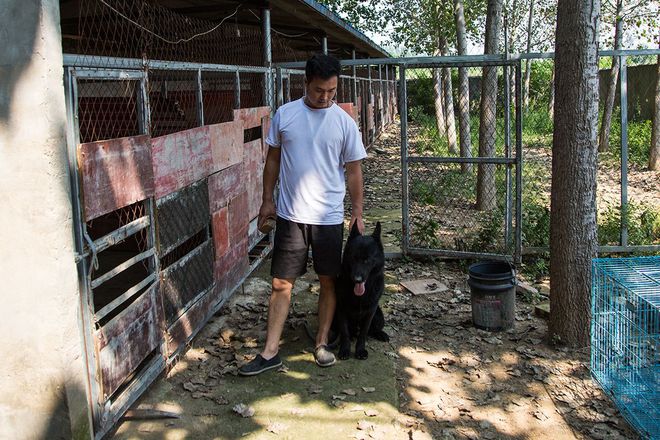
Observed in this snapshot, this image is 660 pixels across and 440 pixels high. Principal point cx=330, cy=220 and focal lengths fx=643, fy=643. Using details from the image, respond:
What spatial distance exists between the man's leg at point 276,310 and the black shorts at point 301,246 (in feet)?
0.22

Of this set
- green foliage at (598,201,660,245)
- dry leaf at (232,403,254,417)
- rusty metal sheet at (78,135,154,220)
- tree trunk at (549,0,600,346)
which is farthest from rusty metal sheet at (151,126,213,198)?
green foliage at (598,201,660,245)

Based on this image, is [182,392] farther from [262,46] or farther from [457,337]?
[262,46]

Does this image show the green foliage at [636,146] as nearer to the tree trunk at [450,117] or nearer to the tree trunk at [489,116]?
the tree trunk at [450,117]

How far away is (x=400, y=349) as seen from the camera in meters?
5.18

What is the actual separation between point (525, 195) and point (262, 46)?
638cm

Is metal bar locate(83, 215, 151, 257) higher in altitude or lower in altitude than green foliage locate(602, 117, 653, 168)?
higher

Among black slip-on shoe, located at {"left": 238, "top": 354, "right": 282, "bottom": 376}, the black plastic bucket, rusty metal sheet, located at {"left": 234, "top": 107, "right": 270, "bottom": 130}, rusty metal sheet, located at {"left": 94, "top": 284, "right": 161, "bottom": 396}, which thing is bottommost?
black slip-on shoe, located at {"left": 238, "top": 354, "right": 282, "bottom": 376}

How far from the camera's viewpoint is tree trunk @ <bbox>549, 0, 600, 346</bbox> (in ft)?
15.6

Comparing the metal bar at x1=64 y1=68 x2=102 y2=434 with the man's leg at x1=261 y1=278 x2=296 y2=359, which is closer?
the metal bar at x1=64 y1=68 x2=102 y2=434

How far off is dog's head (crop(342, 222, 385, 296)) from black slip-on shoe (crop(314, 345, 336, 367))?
53 centimetres

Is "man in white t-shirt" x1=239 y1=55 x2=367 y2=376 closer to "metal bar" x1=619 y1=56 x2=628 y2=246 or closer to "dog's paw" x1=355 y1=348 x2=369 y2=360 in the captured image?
"dog's paw" x1=355 y1=348 x2=369 y2=360

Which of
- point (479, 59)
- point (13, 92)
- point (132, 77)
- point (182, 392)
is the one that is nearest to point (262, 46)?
point (479, 59)

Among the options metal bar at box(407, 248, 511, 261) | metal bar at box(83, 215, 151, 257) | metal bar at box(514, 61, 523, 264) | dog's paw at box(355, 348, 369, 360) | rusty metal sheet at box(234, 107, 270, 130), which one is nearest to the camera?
metal bar at box(83, 215, 151, 257)

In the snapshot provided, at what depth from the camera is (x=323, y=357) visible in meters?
4.77
